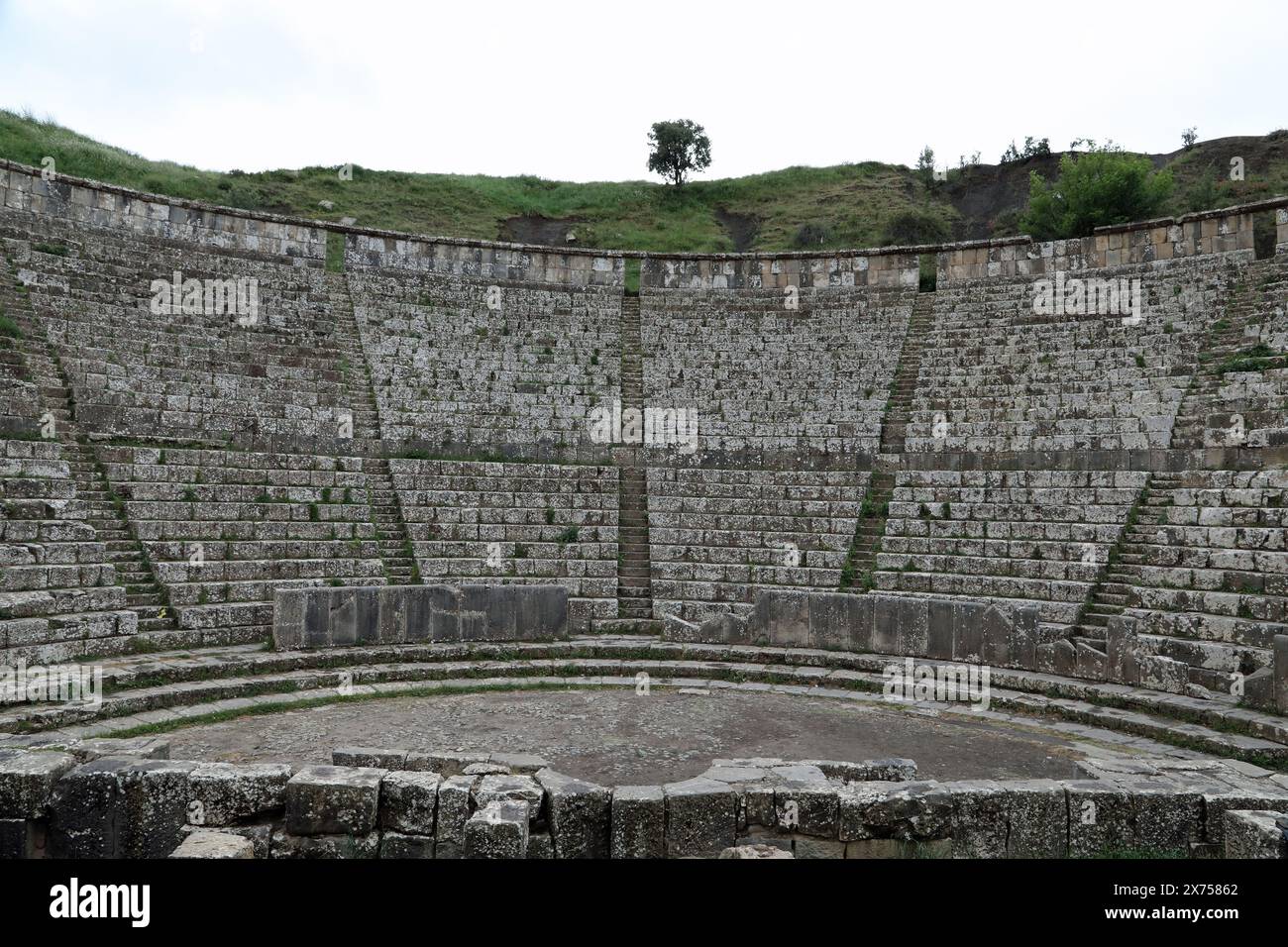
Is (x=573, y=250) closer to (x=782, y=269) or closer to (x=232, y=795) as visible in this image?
(x=782, y=269)

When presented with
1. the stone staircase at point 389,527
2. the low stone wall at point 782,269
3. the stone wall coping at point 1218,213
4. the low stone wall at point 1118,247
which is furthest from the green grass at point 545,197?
the stone staircase at point 389,527

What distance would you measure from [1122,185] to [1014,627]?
20554mm

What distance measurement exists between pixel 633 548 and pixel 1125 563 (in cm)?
738

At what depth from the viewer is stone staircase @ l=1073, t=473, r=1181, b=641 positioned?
1084 centimetres

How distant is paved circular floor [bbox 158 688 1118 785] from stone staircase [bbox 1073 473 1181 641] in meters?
2.44

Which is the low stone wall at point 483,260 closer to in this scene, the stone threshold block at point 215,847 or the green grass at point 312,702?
the green grass at point 312,702

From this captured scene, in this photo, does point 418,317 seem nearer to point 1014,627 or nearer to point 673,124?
point 1014,627

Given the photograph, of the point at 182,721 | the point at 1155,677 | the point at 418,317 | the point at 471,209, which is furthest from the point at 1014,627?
the point at 471,209

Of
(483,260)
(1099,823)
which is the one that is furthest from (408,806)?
(483,260)

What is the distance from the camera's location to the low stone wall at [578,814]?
16.7ft

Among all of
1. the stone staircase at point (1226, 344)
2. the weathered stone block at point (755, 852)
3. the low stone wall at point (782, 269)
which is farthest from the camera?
the low stone wall at point (782, 269)

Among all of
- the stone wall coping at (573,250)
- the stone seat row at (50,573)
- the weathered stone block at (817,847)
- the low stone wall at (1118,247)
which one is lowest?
the weathered stone block at (817,847)

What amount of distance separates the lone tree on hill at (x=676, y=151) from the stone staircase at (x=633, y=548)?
22.7m

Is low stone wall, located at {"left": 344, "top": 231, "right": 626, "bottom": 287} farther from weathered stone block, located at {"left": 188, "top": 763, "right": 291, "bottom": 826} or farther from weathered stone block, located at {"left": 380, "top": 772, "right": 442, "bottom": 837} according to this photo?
weathered stone block, located at {"left": 380, "top": 772, "right": 442, "bottom": 837}
